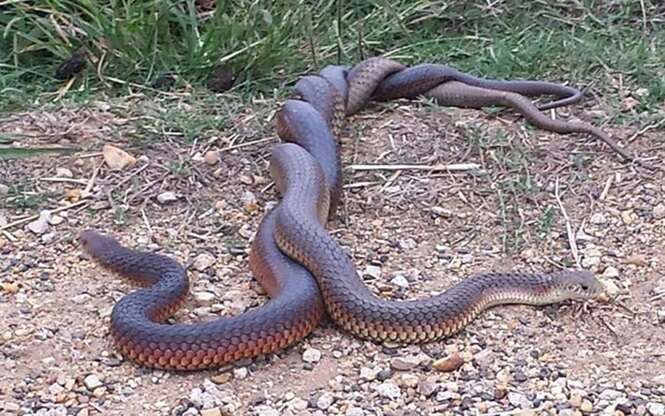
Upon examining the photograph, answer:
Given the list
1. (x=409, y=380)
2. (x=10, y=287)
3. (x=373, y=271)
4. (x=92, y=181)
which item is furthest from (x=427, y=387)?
(x=92, y=181)

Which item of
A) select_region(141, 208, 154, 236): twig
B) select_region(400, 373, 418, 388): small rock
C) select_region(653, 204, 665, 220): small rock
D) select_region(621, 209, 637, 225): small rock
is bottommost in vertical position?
select_region(621, 209, 637, 225): small rock

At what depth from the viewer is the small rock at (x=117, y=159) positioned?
5.56 m

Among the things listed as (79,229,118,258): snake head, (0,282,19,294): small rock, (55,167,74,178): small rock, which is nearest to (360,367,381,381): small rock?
(79,229,118,258): snake head

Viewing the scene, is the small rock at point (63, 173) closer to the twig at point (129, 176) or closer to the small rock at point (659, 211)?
the twig at point (129, 176)

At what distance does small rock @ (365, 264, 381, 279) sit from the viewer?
486 centimetres

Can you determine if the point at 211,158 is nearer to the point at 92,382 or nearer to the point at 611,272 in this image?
the point at 92,382

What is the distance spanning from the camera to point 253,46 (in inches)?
261

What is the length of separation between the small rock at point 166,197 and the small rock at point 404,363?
153 centimetres

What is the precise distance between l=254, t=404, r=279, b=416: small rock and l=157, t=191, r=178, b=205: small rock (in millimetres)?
1614

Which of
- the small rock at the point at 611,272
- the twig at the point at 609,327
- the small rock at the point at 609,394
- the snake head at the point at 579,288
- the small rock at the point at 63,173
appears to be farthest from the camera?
the small rock at the point at 63,173

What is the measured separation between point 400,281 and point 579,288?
0.68 m

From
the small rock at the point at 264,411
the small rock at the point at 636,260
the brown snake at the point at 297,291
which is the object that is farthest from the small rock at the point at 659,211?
the small rock at the point at 264,411

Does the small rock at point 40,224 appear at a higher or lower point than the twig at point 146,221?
higher

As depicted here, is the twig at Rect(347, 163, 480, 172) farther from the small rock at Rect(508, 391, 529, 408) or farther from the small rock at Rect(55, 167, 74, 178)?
the small rock at Rect(508, 391, 529, 408)
